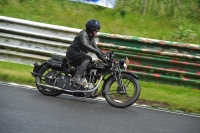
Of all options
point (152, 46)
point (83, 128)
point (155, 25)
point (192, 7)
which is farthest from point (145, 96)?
point (192, 7)

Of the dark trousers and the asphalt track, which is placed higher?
the dark trousers

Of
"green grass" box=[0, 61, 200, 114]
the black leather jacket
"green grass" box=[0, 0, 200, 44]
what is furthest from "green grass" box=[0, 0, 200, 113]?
the black leather jacket

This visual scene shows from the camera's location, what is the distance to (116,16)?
1429 cm

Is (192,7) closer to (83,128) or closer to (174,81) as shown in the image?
(174,81)

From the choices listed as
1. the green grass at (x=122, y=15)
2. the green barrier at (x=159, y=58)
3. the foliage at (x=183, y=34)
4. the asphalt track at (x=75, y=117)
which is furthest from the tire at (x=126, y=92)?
the foliage at (x=183, y=34)

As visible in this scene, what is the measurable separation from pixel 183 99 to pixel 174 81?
119 centimetres

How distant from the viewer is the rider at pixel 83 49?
364 inches

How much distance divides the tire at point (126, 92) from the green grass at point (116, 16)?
14.5ft

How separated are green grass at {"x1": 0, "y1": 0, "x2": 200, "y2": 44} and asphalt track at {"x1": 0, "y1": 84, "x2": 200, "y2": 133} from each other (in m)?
4.50

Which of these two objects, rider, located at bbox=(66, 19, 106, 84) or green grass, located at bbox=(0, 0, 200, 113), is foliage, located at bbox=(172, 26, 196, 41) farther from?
rider, located at bbox=(66, 19, 106, 84)

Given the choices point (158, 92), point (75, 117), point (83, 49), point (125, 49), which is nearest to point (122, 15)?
point (125, 49)

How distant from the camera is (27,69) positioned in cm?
1164

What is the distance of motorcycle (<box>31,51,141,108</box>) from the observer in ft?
29.9

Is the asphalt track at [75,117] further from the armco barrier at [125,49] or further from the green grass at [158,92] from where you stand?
the armco barrier at [125,49]
